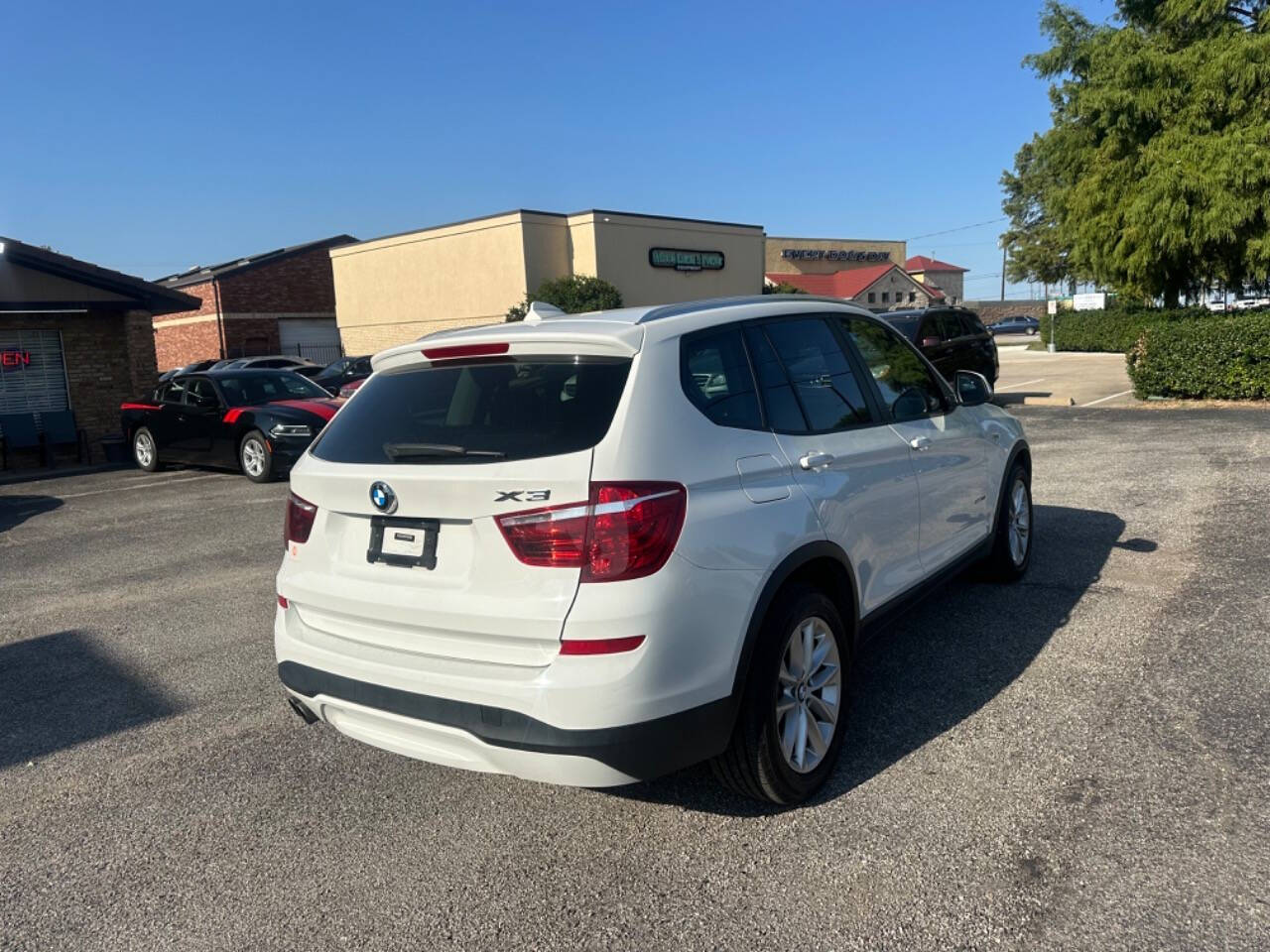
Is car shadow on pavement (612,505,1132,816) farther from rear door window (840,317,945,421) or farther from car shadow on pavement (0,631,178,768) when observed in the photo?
car shadow on pavement (0,631,178,768)

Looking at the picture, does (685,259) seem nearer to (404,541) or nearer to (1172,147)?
(1172,147)

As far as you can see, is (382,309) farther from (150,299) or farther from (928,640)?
(928,640)

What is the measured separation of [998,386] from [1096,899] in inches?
760

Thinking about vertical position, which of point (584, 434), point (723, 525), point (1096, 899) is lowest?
point (1096, 899)

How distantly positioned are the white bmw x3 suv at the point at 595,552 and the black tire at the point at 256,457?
9.13 meters

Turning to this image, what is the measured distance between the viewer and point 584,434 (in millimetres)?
2965

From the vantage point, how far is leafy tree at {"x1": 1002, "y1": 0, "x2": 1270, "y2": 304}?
1662 centimetres

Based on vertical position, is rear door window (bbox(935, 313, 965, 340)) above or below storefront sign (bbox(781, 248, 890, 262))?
below

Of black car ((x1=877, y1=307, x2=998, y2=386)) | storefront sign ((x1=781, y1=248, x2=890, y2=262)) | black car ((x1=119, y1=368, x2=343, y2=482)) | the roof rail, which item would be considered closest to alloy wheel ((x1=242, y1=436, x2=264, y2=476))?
black car ((x1=119, y1=368, x2=343, y2=482))

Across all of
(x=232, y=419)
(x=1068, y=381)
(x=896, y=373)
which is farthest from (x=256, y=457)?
(x=1068, y=381)

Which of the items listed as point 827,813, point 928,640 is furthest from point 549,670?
point 928,640

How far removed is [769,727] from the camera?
Answer: 3.21 m

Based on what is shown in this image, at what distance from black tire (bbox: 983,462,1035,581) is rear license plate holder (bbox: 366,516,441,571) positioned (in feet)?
12.0

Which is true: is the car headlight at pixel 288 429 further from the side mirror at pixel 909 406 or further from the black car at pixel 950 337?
the side mirror at pixel 909 406
